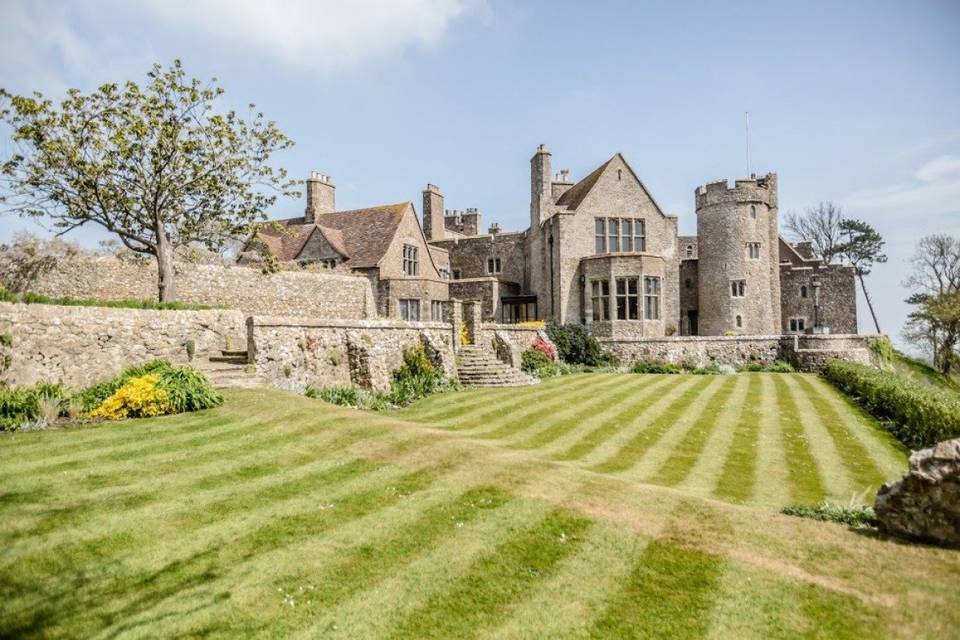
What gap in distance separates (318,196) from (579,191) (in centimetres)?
1862

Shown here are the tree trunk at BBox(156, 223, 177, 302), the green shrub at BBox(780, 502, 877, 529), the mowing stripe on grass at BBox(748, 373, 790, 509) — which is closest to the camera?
the green shrub at BBox(780, 502, 877, 529)

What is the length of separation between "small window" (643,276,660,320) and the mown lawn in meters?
23.6

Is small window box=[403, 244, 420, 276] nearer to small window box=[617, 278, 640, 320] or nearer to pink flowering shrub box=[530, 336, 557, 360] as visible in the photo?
pink flowering shrub box=[530, 336, 557, 360]

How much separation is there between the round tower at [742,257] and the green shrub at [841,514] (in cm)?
3619

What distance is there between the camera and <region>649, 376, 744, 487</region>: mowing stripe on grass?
476 inches

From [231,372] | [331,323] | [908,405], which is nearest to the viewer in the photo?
[908,405]

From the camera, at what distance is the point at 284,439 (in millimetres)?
11641

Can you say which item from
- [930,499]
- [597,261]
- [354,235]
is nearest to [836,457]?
[930,499]

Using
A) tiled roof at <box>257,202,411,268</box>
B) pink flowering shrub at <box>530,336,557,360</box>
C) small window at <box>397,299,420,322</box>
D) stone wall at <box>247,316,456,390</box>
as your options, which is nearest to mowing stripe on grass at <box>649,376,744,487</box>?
pink flowering shrub at <box>530,336,557,360</box>

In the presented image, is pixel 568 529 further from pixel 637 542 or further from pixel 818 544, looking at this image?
pixel 818 544

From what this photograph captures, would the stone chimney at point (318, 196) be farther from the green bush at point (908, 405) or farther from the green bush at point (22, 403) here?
the green bush at point (908, 405)

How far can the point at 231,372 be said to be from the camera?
17.3m

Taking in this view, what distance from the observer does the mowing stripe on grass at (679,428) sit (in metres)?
12.4

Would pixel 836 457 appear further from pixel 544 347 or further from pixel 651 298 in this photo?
pixel 651 298
